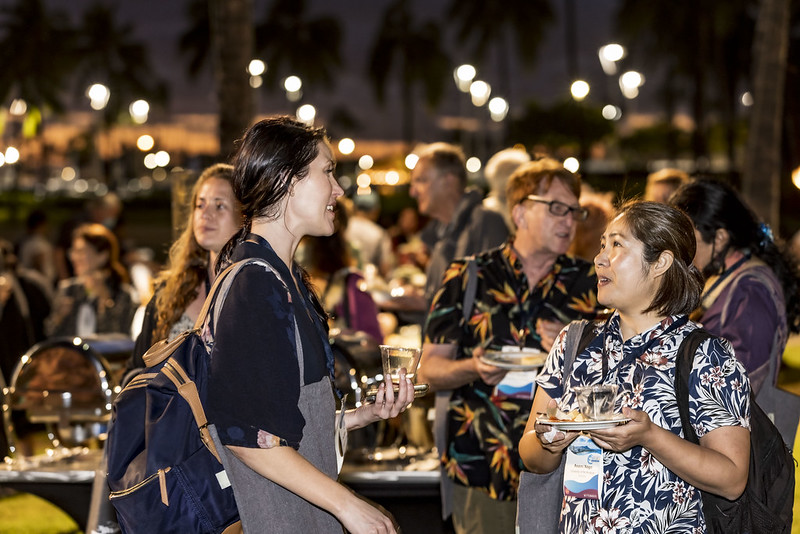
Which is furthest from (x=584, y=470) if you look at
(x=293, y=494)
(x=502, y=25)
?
(x=502, y=25)

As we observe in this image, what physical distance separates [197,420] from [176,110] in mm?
141613

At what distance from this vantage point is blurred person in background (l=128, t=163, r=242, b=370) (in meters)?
4.71

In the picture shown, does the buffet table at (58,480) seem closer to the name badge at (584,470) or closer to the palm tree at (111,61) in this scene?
the name badge at (584,470)

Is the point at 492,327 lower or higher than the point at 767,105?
lower

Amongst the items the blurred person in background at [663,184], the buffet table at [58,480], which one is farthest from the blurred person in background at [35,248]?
the blurred person in background at [663,184]

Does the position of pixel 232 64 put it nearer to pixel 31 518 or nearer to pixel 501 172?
pixel 501 172

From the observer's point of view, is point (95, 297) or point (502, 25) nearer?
point (95, 297)

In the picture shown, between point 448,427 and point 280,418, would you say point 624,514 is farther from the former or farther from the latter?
point 448,427

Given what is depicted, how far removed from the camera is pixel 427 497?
5992mm

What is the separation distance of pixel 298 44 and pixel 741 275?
80139 millimetres

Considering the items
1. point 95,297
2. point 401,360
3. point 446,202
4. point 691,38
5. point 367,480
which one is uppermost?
point 691,38

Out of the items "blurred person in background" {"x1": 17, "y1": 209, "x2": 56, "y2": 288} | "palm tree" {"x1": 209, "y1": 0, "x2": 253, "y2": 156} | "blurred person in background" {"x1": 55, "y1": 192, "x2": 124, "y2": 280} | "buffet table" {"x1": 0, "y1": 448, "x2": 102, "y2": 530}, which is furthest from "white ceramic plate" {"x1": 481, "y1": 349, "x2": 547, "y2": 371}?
"blurred person in background" {"x1": 17, "y1": 209, "x2": 56, "y2": 288}

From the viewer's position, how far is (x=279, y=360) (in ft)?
9.06

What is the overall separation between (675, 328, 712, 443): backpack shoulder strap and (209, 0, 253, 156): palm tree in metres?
8.31
